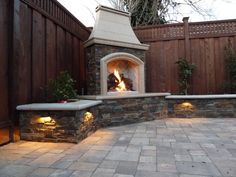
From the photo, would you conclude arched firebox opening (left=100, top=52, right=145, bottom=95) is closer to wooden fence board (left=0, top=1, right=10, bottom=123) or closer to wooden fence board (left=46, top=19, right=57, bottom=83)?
wooden fence board (left=46, top=19, right=57, bottom=83)

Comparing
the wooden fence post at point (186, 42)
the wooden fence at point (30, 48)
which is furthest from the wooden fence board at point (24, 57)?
the wooden fence post at point (186, 42)

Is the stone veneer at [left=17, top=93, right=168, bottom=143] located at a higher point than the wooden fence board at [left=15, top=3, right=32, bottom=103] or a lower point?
lower

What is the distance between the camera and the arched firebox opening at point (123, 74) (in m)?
6.24

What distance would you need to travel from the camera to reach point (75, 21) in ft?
21.6

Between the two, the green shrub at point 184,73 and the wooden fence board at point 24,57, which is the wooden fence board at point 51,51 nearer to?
the wooden fence board at point 24,57

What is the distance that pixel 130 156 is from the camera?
3.25m

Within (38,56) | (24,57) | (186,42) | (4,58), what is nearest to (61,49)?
(38,56)

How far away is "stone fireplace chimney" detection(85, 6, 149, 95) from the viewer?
5.98 metres

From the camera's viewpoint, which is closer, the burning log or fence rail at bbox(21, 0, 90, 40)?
fence rail at bbox(21, 0, 90, 40)

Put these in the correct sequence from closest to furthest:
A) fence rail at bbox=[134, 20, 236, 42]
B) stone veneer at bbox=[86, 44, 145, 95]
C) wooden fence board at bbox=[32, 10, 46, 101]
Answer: wooden fence board at bbox=[32, 10, 46, 101], stone veneer at bbox=[86, 44, 145, 95], fence rail at bbox=[134, 20, 236, 42]

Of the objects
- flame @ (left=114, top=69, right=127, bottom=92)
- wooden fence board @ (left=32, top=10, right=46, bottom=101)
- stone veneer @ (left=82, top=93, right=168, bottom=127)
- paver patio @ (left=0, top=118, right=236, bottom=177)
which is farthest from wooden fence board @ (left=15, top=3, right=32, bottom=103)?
flame @ (left=114, top=69, right=127, bottom=92)

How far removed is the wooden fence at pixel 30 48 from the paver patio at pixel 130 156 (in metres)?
0.91

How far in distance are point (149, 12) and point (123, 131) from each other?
7690 millimetres

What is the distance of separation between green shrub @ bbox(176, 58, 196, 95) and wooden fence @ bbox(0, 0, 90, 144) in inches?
136
